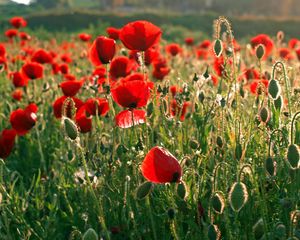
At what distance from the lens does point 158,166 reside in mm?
1667

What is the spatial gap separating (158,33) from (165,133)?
487mm

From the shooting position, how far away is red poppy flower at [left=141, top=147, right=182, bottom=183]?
1.67 m

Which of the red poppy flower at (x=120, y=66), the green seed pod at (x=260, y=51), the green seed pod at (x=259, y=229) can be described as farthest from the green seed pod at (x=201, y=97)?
the green seed pod at (x=259, y=229)

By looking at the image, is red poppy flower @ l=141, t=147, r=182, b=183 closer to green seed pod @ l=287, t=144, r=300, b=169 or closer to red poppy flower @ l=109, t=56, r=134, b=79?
green seed pod @ l=287, t=144, r=300, b=169

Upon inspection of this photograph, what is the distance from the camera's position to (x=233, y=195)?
163 centimetres

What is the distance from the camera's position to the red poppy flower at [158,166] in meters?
1.67

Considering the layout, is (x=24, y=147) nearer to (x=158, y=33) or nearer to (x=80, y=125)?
(x=80, y=125)

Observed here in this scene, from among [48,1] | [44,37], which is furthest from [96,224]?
[48,1]

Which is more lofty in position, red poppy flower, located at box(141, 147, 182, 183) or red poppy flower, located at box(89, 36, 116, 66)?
red poppy flower, located at box(89, 36, 116, 66)

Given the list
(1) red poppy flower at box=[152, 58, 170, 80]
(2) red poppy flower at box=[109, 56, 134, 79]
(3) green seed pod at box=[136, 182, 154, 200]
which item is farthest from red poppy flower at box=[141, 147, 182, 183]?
(1) red poppy flower at box=[152, 58, 170, 80]

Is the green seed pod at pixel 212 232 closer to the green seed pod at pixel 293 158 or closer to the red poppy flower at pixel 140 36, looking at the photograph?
the green seed pod at pixel 293 158

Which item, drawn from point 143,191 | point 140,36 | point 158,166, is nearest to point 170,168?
point 158,166

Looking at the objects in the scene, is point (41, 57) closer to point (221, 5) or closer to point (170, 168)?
point (170, 168)

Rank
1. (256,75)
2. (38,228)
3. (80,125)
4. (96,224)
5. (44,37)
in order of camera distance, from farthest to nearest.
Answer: (44,37), (256,75), (80,125), (38,228), (96,224)
